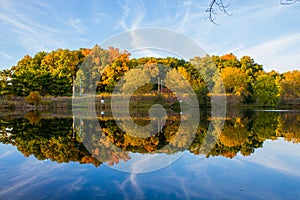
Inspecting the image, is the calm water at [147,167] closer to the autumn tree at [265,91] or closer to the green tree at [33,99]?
the green tree at [33,99]

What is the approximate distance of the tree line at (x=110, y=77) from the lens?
88.1 feet

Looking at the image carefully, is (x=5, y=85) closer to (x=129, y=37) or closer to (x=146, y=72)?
(x=146, y=72)

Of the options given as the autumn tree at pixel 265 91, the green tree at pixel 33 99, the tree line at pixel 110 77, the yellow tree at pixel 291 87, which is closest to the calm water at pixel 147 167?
the green tree at pixel 33 99

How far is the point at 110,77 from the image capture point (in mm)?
28656

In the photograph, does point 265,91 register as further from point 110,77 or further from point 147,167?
point 147,167

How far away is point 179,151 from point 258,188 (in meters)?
2.57

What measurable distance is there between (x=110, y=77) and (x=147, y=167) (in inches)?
974

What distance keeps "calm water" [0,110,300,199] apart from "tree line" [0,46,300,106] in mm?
18275

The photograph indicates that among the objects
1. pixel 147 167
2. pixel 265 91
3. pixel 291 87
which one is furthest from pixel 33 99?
pixel 291 87

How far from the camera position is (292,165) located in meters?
4.77

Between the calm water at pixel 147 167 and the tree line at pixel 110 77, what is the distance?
18.3m

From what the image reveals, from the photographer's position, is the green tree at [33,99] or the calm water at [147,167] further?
the green tree at [33,99]

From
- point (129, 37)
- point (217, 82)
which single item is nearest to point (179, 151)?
point (129, 37)

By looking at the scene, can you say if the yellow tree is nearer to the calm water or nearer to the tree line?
the tree line
